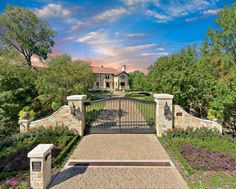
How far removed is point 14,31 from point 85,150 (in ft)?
76.5

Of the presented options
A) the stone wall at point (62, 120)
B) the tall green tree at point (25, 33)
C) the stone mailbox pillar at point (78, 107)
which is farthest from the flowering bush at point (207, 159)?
the tall green tree at point (25, 33)

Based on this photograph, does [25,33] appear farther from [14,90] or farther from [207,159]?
[207,159]

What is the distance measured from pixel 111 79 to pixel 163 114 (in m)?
49.6

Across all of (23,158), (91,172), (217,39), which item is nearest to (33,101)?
(23,158)

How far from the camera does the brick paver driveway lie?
4918mm

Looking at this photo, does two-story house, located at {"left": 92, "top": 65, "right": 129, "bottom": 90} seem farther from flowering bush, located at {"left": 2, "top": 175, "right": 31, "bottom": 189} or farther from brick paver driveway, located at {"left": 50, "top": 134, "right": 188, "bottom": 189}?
flowering bush, located at {"left": 2, "top": 175, "right": 31, "bottom": 189}

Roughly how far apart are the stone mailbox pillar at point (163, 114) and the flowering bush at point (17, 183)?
6652 mm

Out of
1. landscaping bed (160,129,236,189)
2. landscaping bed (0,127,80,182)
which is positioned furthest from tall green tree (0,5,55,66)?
landscaping bed (160,129,236,189)

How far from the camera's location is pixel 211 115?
911 centimetres

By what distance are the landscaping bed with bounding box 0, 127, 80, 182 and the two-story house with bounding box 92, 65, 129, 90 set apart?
46605mm

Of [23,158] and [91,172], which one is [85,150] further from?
[23,158]

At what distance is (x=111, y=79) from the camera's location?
190ft

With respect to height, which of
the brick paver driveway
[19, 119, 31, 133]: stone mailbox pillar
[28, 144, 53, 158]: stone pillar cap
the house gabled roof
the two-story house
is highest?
the house gabled roof

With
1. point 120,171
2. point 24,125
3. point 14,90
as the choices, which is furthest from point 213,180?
point 14,90
